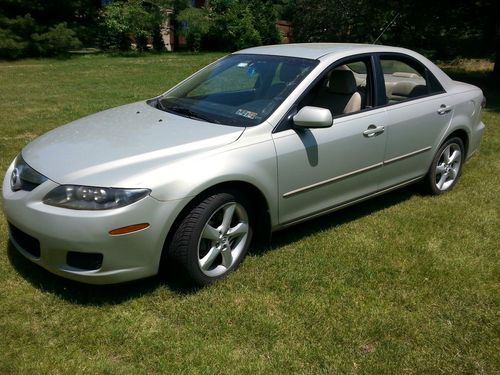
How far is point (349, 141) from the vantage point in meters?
4.04

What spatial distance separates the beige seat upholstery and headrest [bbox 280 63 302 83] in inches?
13.2

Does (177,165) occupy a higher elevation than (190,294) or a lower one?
higher

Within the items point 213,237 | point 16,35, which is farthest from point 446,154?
point 16,35

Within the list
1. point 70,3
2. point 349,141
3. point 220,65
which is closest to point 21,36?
point 70,3

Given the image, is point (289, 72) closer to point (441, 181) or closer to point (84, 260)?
point (84, 260)

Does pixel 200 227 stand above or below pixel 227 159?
below

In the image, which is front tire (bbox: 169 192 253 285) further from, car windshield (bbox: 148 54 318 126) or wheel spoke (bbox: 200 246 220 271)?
car windshield (bbox: 148 54 318 126)

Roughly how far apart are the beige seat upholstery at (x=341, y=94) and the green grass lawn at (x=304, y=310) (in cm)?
103

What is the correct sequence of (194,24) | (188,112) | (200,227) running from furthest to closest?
(194,24)
(188,112)
(200,227)

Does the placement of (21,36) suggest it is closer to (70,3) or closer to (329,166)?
(70,3)

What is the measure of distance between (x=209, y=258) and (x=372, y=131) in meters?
1.75

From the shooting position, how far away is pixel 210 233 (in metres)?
3.37

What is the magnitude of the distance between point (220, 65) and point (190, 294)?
2.23m

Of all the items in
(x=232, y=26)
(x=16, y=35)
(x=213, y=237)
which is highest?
(x=213, y=237)
